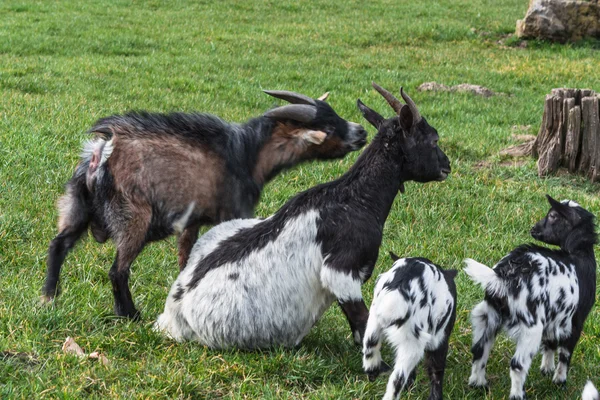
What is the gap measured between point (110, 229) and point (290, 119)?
1.64m

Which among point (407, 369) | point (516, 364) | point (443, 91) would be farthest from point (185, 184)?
point (443, 91)

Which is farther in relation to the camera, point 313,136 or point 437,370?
point 313,136

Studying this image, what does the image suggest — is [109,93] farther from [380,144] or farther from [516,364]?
[516,364]

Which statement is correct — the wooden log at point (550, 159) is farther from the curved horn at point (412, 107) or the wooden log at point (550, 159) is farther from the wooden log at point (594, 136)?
the curved horn at point (412, 107)

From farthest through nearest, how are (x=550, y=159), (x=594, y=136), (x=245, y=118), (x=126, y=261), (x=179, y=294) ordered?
(x=245, y=118)
(x=550, y=159)
(x=594, y=136)
(x=126, y=261)
(x=179, y=294)

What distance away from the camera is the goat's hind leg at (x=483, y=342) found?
4.64 meters

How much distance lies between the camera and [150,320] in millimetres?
5293

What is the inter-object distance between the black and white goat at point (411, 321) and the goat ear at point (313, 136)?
6.13ft

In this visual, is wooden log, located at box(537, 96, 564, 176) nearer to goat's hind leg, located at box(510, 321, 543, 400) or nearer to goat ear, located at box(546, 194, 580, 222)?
goat ear, located at box(546, 194, 580, 222)

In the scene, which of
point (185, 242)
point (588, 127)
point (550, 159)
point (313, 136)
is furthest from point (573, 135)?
point (185, 242)

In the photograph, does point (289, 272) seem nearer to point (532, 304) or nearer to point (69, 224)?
point (532, 304)

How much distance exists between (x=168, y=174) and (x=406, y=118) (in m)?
1.65

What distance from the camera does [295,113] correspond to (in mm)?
6004

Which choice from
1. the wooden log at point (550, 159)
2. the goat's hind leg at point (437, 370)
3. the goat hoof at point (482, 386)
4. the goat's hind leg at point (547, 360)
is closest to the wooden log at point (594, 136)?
the wooden log at point (550, 159)
